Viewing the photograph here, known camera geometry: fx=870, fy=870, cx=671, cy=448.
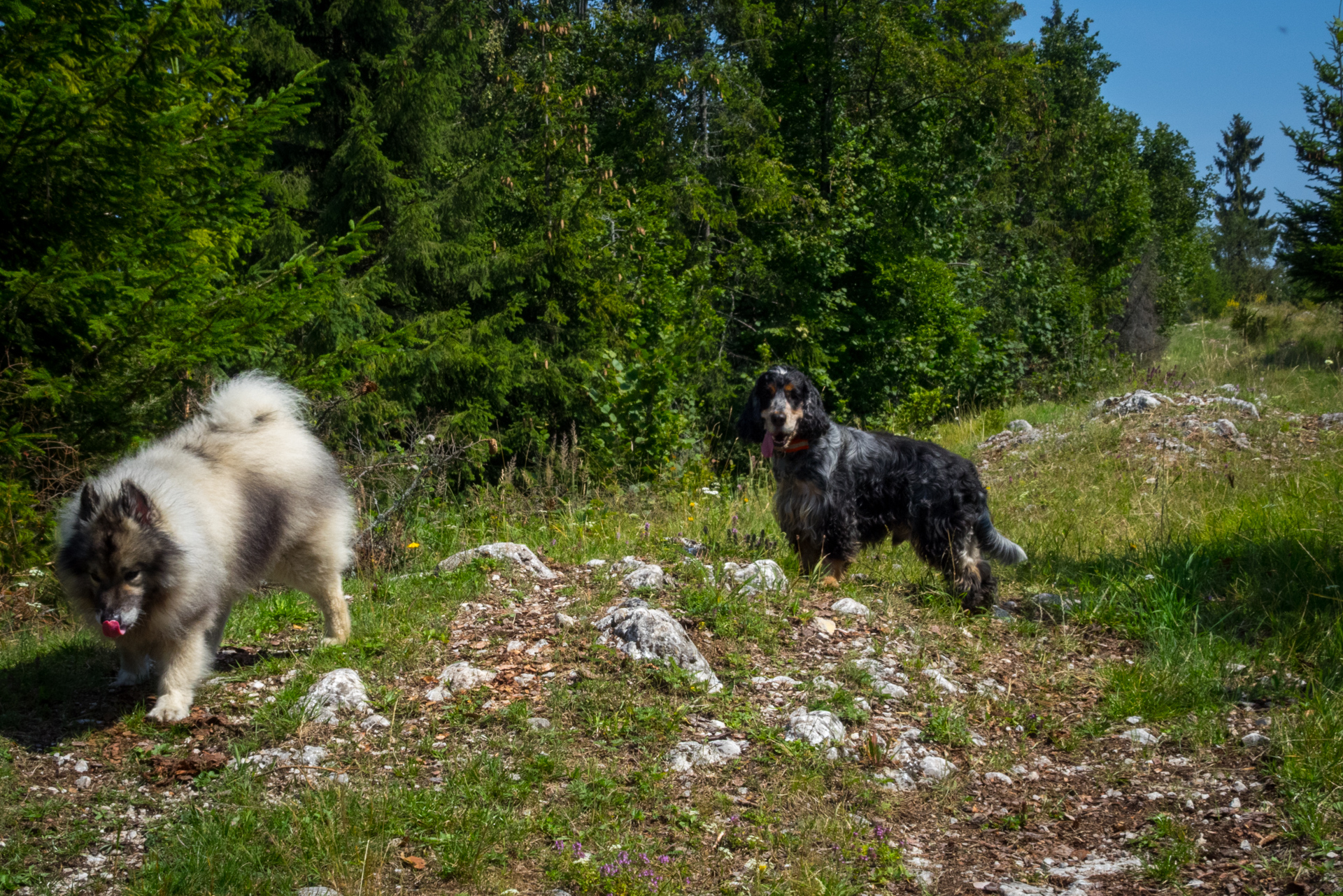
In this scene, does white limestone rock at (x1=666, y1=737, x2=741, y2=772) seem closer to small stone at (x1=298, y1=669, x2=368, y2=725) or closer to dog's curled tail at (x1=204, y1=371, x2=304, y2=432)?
small stone at (x1=298, y1=669, x2=368, y2=725)

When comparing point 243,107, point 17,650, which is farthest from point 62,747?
point 243,107

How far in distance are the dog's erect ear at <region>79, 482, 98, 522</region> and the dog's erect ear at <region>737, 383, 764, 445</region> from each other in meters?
4.36

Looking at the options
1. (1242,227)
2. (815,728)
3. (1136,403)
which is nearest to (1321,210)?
(1136,403)

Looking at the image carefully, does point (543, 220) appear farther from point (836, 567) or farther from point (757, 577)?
point (757, 577)

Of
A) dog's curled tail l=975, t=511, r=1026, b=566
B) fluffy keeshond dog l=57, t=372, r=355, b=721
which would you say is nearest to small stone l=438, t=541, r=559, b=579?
fluffy keeshond dog l=57, t=372, r=355, b=721

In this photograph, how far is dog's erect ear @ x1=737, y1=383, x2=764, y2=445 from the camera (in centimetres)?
686

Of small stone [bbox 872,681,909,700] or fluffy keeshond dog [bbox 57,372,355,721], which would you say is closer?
A: fluffy keeshond dog [bbox 57,372,355,721]

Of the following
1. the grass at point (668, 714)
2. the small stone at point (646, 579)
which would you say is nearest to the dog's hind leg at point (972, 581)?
the grass at point (668, 714)

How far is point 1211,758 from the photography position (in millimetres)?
3988

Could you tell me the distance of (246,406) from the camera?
4934 millimetres

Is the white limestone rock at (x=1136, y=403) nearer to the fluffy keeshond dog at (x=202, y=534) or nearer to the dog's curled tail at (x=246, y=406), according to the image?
→ the fluffy keeshond dog at (x=202, y=534)

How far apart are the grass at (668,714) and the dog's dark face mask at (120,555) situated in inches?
24.0

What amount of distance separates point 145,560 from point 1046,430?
435 inches

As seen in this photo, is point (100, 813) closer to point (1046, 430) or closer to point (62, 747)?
point (62, 747)
